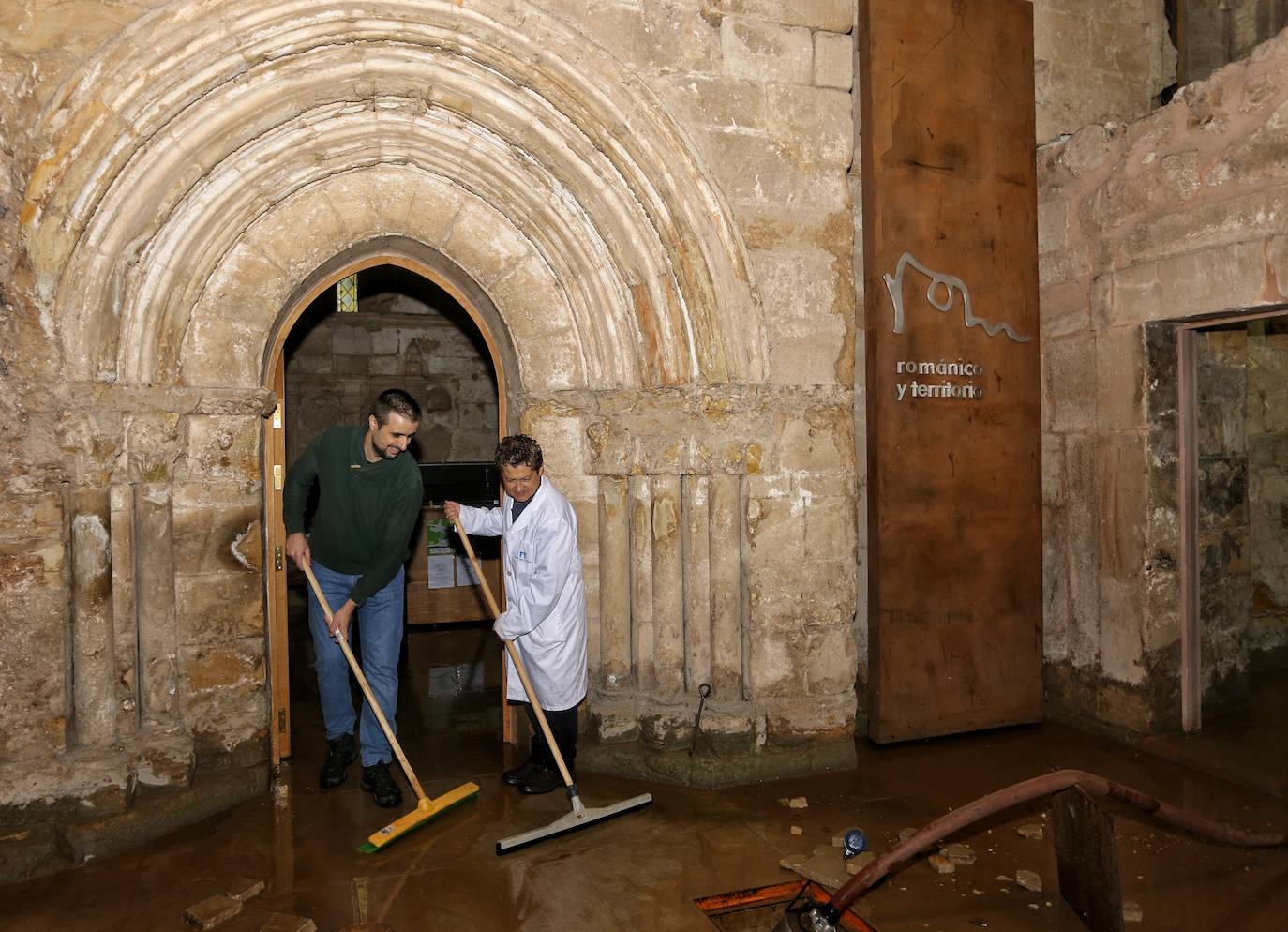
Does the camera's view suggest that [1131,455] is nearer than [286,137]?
No

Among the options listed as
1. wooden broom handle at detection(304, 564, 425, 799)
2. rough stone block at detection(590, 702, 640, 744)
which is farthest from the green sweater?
rough stone block at detection(590, 702, 640, 744)

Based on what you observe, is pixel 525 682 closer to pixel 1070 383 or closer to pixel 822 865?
pixel 822 865

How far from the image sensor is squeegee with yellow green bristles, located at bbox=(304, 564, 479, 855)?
334 cm

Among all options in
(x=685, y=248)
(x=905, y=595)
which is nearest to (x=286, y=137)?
(x=685, y=248)

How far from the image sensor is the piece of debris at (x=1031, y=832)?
135 inches

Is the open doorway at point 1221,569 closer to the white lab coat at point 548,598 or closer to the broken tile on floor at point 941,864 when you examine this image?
the broken tile on floor at point 941,864

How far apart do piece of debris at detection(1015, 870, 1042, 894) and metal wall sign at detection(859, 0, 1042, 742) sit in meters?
1.36

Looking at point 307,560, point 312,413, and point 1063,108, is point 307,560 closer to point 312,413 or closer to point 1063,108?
point 1063,108

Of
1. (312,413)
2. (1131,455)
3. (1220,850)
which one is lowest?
(1220,850)

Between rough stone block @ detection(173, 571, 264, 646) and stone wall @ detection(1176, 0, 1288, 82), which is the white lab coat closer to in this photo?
rough stone block @ detection(173, 571, 264, 646)

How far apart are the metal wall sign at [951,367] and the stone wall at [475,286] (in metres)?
0.35

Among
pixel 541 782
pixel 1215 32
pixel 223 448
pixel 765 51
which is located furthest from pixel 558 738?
pixel 1215 32

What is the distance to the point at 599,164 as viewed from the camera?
12.9 feet

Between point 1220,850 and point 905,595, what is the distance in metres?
1.65
